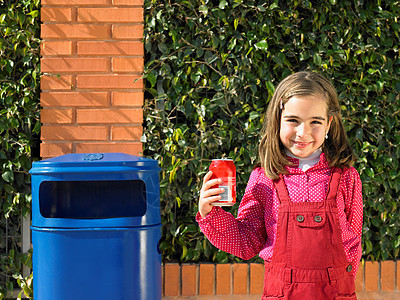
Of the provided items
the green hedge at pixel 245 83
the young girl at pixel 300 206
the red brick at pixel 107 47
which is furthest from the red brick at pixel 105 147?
the young girl at pixel 300 206

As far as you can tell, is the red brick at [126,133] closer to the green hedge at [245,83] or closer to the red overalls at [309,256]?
the green hedge at [245,83]

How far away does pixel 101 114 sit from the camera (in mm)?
3291

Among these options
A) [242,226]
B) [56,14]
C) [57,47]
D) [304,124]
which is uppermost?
[56,14]

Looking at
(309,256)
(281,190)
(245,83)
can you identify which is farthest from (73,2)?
(309,256)

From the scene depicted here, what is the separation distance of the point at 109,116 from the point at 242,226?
168 centimetres

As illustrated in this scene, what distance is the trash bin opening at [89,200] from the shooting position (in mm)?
2629

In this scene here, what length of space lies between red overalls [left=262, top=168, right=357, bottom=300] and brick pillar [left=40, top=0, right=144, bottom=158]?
176 centimetres

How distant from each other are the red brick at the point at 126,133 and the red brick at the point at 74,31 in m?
0.60

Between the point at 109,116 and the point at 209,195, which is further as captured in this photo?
the point at 109,116

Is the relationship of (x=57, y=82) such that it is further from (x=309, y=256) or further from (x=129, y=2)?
(x=309, y=256)

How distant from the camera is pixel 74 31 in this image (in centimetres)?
330

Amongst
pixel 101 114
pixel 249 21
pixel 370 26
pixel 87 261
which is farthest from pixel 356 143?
pixel 87 261

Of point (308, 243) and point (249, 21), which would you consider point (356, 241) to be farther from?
point (249, 21)

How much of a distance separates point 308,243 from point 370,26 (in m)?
2.16
